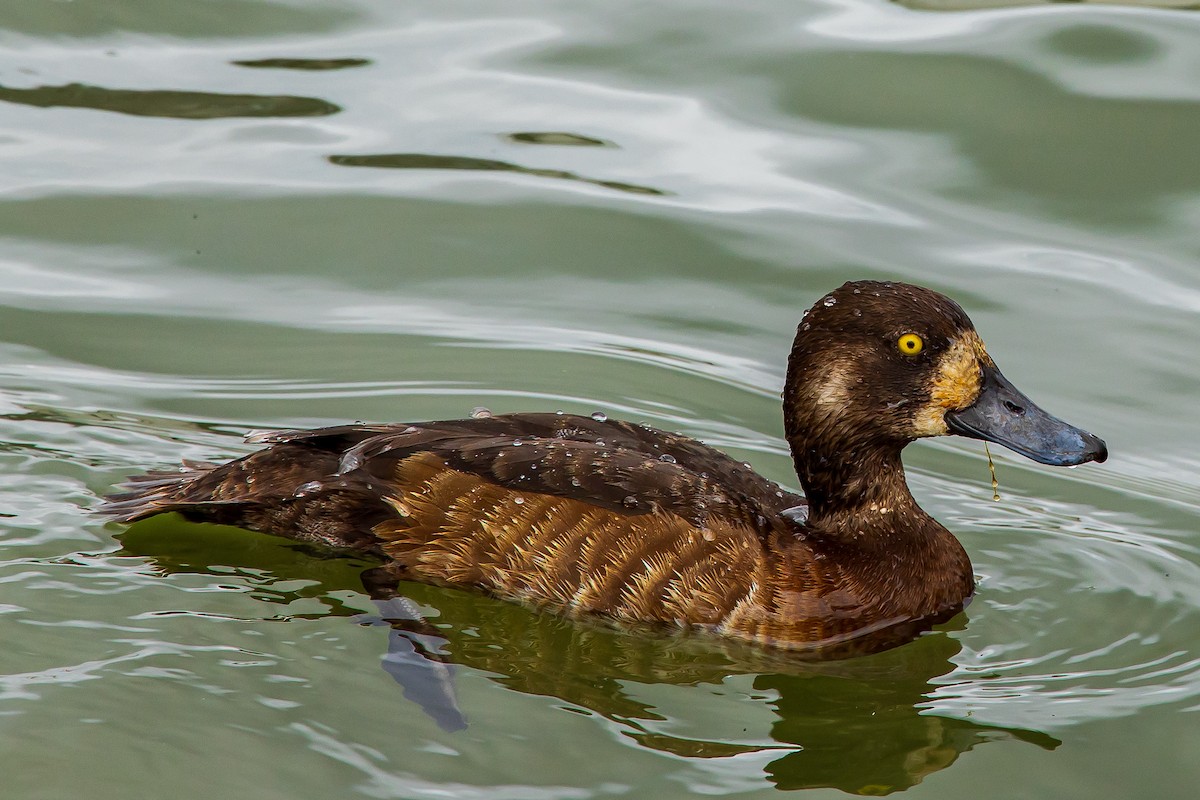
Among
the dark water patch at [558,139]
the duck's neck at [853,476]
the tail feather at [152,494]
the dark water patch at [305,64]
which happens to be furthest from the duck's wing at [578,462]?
the dark water patch at [305,64]

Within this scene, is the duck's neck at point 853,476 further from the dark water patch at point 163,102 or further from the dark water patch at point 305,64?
the dark water patch at point 305,64

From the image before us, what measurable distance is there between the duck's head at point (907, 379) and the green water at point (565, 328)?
0.61 metres

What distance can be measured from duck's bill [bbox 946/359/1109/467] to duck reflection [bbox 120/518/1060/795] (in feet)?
2.15

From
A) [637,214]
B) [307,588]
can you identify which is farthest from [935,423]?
[637,214]

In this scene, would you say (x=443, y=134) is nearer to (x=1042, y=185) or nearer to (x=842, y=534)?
(x=1042, y=185)

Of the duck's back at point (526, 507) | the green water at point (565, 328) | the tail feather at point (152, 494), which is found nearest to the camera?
the green water at point (565, 328)

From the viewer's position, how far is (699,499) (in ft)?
17.1

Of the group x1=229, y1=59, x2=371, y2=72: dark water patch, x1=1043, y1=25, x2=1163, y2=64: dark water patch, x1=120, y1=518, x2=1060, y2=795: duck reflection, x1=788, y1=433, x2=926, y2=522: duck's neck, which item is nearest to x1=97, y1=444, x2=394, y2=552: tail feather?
x1=120, y1=518, x2=1060, y2=795: duck reflection

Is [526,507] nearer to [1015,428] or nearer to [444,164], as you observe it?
[1015,428]

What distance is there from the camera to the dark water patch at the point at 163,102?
9.13 m

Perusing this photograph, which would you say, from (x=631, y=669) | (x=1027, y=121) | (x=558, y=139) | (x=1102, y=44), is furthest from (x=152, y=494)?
(x=1102, y=44)

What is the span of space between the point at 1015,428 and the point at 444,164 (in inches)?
167

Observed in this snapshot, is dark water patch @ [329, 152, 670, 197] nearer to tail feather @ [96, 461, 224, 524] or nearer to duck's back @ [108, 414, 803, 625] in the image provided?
tail feather @ [96, 461, 224, 524]

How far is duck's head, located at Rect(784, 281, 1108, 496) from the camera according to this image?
208 inches
